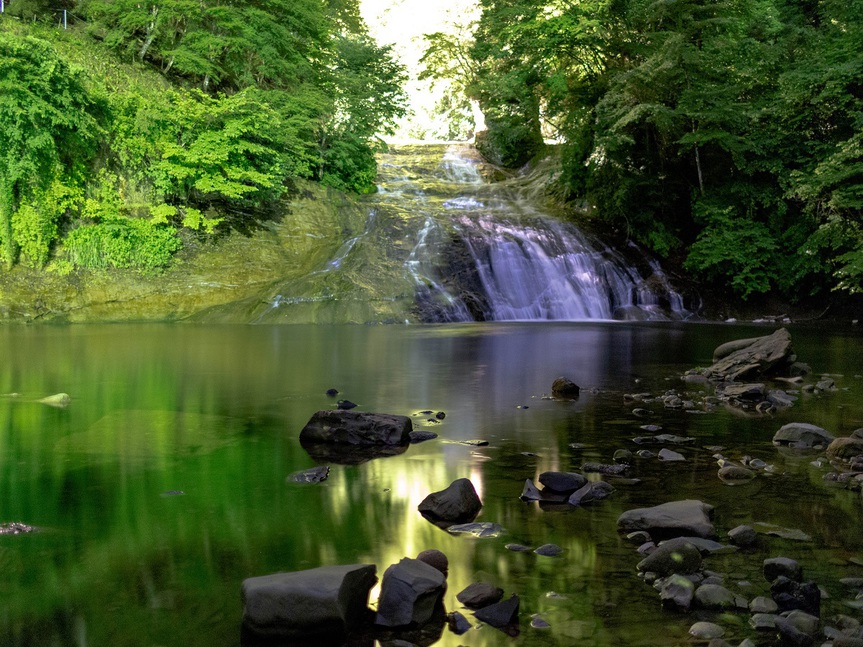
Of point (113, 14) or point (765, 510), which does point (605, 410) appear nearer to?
point (765, 510)

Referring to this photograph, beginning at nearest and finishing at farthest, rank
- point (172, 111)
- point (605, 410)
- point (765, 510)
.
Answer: point (765, 510) < point (605, 410) < point (172, 111)

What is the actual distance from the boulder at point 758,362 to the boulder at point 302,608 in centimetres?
784

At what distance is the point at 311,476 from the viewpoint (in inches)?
192

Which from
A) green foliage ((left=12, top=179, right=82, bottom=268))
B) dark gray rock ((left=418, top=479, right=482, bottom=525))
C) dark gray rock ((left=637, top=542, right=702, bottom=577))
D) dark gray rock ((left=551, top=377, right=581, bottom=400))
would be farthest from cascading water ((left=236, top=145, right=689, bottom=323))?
dark gray rock ((left=637, top=542, right=702, bottom=577))

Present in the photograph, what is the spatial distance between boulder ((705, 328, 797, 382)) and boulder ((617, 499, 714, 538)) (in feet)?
20.1

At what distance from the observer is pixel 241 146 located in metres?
20.8

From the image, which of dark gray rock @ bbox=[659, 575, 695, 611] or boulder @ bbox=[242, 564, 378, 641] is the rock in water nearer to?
boulder @ bbox=[242, 564, 378, 641]

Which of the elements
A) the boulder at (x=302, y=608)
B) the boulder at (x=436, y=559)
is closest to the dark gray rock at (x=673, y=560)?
the boulder at (x=436, y=559)

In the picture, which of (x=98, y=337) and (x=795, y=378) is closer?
(x=795, y=378)

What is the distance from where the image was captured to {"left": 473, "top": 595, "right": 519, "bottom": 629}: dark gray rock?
2.82 m

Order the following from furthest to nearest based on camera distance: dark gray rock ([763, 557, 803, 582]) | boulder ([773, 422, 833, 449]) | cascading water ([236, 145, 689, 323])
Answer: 1. cascading water ([236, 145, 689, 323])
2. boulder ([773, 422, 833, 449])
3. dark gray rock ([763, 557, 803, 582])

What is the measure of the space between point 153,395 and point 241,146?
45.5 feet

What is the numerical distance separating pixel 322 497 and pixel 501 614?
185 cm

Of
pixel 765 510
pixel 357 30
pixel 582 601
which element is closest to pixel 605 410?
pixel 765 510
